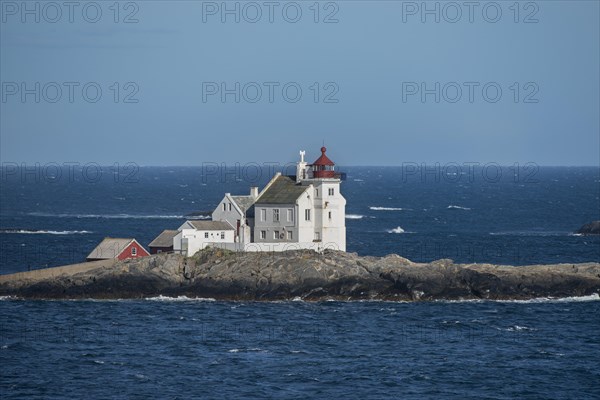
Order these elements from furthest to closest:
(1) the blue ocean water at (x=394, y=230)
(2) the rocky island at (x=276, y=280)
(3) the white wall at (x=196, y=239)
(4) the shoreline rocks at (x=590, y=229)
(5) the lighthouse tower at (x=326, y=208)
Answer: (4) the shoreline rocks at (x=590, y=229)
(1) the blue ocean water at (x=394, y=230)
(5) the lighthouse tower at (x=326, y=208)
(3) the white wall at (x=196, y=239)
(2) the rocky island at (x=276, y=280)

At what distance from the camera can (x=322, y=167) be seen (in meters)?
87.3

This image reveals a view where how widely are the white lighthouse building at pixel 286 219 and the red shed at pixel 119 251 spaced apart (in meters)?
3.42

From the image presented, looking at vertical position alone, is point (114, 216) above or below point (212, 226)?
below

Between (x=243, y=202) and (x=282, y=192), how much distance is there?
279cm

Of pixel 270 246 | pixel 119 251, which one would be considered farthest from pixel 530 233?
pixel 119 251

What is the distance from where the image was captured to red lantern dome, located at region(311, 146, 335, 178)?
286 feet

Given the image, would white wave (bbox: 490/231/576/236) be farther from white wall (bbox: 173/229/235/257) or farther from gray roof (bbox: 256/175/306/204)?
white wall (bbox: 173/229/235/257)

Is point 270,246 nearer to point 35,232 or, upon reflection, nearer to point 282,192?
point 282,192

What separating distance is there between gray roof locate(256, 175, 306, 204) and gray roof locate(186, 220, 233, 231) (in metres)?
2.76

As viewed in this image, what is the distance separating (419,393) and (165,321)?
70.4 ft

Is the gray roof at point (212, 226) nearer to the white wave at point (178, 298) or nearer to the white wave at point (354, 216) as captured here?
the white wave at point (178, 298)

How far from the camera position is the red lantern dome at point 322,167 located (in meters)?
87.1

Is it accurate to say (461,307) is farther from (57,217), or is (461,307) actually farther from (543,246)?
(57,217)

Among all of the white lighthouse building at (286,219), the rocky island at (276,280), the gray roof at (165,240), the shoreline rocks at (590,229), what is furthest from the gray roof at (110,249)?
the shoreline rocks at (590,229)
